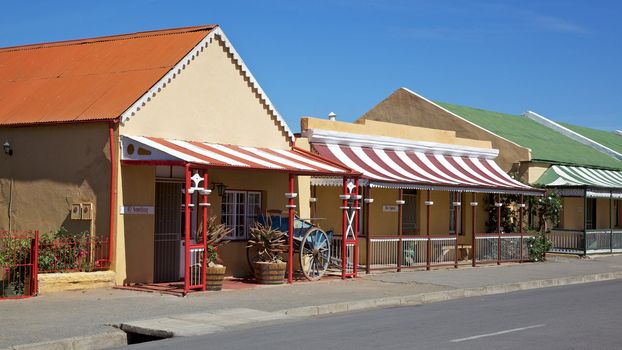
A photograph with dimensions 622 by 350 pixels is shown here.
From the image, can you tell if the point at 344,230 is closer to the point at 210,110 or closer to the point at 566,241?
the point at 210,110

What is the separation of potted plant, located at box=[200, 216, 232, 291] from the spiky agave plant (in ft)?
3.50

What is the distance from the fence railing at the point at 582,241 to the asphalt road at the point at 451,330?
46.9 feet

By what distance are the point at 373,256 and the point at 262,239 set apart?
19.4 ft

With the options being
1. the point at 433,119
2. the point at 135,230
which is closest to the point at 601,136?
the point at 433,119

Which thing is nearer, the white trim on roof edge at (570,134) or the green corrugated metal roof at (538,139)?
the green corrugated metal roof at (538,139)

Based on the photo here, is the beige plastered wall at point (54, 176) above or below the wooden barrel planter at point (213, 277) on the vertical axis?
above

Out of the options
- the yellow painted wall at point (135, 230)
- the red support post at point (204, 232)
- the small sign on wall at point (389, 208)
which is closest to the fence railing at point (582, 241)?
the small sign on wall at point (389, 208)

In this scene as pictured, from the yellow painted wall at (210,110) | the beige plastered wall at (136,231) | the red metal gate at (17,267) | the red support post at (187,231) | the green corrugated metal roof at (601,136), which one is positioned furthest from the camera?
the green corrugated metal roof at (601,136)

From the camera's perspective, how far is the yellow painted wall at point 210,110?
59.0ft

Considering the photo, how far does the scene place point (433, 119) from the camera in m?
34.4

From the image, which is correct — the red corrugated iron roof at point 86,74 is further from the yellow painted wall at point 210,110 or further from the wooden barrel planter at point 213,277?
the wooden barrel planter at point 213,277

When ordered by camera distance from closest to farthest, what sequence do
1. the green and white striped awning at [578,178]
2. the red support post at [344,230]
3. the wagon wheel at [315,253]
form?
1. the wagon wheel at [315,253]
2. the red support post at [344,230]
3. the green and white striped awning at [578,178]

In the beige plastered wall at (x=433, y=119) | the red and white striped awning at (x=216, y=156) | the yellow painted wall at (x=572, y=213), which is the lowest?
the yellow painted wall at (x=572, y=213)

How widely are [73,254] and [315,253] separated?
5729mm
